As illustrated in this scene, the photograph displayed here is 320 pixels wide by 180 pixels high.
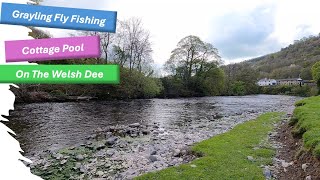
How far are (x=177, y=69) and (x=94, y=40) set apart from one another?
255ft

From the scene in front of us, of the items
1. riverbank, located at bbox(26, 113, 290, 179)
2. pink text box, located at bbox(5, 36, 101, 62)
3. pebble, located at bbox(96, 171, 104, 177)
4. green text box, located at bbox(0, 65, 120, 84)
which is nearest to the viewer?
green text box, located at bbox(0, 65, 120, 84)

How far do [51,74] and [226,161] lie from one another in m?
7.42

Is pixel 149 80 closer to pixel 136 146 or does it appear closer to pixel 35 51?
pixel 136 146

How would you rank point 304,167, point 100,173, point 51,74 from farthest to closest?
point 100,173
point 304,167
point 51,74

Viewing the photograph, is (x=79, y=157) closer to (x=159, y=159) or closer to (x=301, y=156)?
(x=159, y=159)

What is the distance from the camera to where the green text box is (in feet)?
17.3

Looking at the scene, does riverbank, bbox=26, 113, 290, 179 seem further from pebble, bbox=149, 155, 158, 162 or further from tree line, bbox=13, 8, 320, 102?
tree line, bbox=13, 8, 320, 102

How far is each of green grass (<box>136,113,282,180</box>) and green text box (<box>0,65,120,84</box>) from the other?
16.1ft

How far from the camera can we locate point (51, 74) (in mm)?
5328

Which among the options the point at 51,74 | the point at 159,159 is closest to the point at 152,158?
the point at 159,159

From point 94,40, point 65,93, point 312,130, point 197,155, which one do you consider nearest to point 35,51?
→ point 94,40

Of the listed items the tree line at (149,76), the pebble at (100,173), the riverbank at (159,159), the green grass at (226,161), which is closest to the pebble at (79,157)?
the riverbank at (159,159)

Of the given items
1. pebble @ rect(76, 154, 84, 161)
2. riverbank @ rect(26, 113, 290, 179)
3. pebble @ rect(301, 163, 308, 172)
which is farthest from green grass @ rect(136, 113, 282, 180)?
pebble @ rect(76, 154, 84, 161)

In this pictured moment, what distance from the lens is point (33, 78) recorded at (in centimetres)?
527
